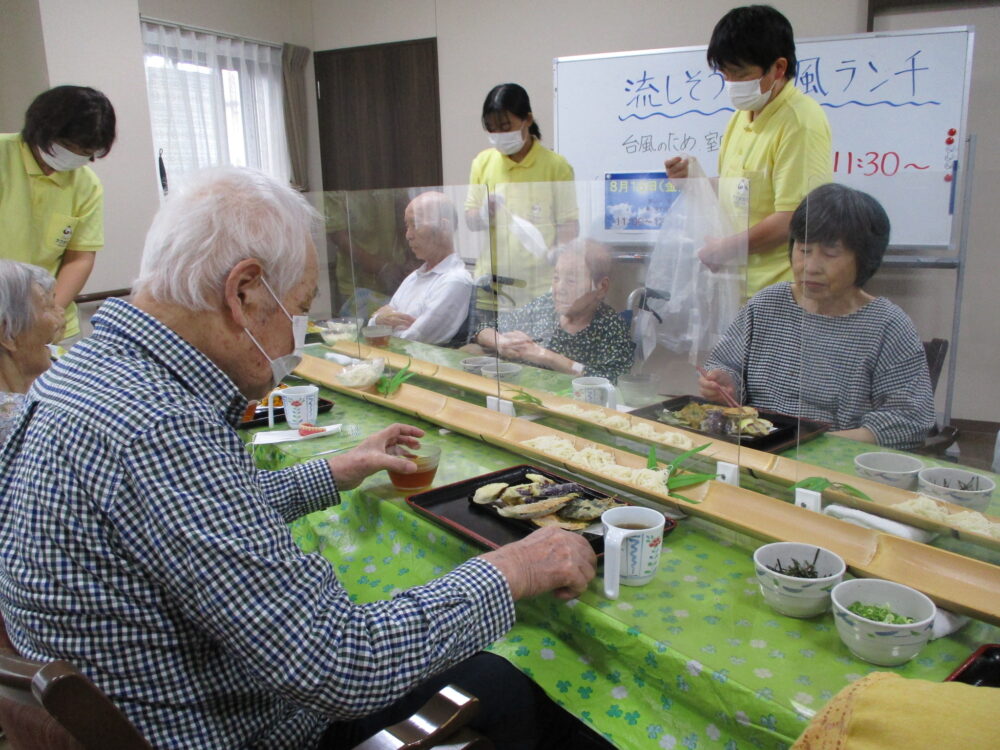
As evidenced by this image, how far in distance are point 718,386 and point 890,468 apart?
352 millimetres

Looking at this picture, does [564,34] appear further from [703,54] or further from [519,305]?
[519,305]

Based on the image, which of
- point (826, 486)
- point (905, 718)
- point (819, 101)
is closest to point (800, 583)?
point (826, 486)

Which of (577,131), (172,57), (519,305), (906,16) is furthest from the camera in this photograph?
(172,57)

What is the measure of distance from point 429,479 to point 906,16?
3.39 metres

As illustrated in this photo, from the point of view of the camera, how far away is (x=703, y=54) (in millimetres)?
3615

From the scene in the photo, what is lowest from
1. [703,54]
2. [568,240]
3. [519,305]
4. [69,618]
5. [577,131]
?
[69,618]

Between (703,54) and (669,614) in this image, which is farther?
(703,54)

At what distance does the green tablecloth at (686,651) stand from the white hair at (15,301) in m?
1.25

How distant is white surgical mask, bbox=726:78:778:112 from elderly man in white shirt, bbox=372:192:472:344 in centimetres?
86

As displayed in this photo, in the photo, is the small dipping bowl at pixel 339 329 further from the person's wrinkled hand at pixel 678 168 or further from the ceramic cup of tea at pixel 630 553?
the ceramic cup of tea at pixel 630 553

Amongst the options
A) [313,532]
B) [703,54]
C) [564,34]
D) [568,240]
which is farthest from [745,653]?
[564,34]

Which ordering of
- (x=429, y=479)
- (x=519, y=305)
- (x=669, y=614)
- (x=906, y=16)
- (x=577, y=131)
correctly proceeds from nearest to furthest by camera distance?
(x=669, y=614) < (x=429, y=479) < (x=519, y=305) < (x=906, y=16) < (x=577, y=131)

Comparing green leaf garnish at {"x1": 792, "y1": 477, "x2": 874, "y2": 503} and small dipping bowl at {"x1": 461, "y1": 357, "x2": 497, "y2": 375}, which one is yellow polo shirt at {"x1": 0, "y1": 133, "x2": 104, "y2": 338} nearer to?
small dipping bowl at {"x1": 461, "y1": 357, "x2": 497, "y2": 375}

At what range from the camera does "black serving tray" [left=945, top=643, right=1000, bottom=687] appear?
780mm
